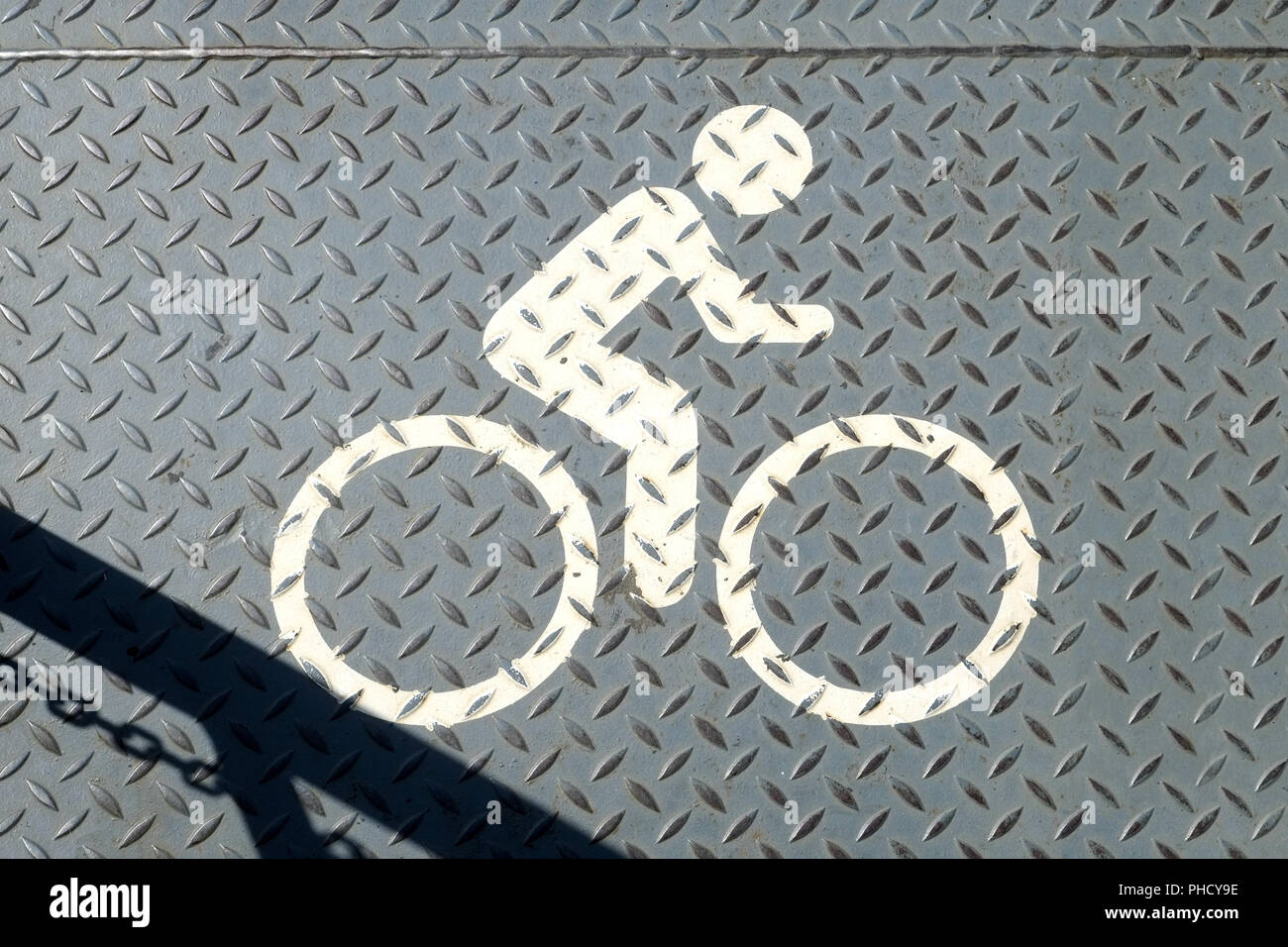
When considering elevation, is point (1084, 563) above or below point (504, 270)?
below

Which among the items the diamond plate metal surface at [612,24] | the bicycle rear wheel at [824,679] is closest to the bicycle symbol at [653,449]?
the bicycle rear wheel at [824,679]

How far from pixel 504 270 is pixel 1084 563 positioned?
182 centimetres

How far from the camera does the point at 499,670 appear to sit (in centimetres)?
285

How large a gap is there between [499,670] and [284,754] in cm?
64

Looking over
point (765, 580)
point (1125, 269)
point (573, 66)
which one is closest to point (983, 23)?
point (1125, 269)

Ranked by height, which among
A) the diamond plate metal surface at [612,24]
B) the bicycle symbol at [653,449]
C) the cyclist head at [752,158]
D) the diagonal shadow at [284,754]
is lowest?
the diagonal shadow at [284,754]

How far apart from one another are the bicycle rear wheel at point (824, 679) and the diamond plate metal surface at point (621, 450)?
0.13 ft

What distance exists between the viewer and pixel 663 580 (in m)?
2.86

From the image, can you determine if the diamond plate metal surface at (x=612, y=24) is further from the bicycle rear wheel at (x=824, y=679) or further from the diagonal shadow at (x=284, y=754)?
the diagonal shadow at (x=284, y=754)

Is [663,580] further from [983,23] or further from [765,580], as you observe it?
[983,23]

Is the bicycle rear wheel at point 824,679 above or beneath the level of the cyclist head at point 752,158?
Answer: beneath

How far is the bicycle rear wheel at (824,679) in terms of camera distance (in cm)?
284

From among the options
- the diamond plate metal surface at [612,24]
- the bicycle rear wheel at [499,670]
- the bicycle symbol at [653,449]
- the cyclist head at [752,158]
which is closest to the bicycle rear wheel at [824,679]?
the bicycle symbol at [653,449]
